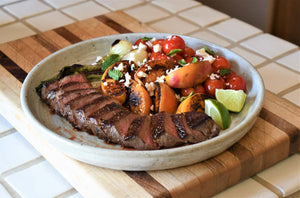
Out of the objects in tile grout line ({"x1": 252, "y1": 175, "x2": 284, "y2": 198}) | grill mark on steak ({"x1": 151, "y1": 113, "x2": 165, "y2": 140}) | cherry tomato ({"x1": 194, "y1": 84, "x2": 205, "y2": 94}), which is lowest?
tile grout line ({"x1": 252, "y1": 175, "x2": 284, "y2": 198})

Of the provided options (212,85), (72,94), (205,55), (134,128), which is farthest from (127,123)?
(205,55)

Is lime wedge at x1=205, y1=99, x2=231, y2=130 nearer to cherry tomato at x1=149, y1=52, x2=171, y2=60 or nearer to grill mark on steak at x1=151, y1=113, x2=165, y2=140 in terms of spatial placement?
grill mark on steak at x1=151, y1=113, x2=165, y2=140

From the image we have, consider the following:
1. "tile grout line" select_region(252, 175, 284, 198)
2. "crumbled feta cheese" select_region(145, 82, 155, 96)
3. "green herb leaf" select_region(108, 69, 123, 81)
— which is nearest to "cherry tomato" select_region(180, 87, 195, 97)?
"crumbled feta cheese" select_region(145, 82, 155, 96)

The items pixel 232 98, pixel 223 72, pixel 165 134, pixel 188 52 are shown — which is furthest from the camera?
pixel 188 52

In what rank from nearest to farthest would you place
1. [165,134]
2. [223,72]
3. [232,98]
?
[165,134]
[232,98]
[223,72]

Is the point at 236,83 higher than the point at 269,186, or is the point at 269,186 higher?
the point at 236,83

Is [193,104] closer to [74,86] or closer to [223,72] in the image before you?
[223,72]

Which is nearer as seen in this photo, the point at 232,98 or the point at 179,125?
the point at 179,125
